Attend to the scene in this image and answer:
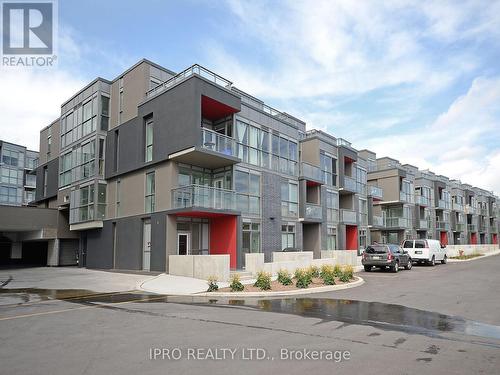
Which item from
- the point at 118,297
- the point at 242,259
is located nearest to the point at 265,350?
the point at 118,297

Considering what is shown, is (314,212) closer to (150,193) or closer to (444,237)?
(150,193)

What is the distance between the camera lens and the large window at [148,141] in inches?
951

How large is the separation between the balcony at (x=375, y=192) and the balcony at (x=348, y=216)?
6339 millimetres

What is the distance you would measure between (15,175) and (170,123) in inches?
1698

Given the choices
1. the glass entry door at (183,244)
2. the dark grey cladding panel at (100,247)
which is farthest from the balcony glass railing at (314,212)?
the dark grey cladding panel at (100,247)

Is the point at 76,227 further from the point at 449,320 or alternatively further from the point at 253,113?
the point at 449,320

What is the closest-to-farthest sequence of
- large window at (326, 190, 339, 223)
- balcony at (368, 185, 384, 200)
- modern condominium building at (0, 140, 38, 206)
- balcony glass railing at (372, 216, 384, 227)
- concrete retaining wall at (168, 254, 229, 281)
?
concrete retaining wall at (168, 254, 229, 281), large window at (326, 190, 339, 223), balcony at (368, 185, 384, 200), balcony glass railing at (372, 216, 384, 227), modern condominium building at (0, 140, 38, 206)

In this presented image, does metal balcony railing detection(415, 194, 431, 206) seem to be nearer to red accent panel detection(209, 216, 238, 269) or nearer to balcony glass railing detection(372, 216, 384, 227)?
balcony glass railing detection(372, 216, 384, 227)

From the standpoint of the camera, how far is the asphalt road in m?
5.80

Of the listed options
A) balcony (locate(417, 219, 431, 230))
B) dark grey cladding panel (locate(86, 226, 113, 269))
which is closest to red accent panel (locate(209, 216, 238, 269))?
dark grey cladding panel (locate(86, 226, 113, 269))

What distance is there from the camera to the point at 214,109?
23734 mm

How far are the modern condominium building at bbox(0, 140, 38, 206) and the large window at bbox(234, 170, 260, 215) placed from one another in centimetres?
4048

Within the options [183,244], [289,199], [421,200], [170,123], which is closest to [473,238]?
[421,200]

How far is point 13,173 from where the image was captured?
5431cm
